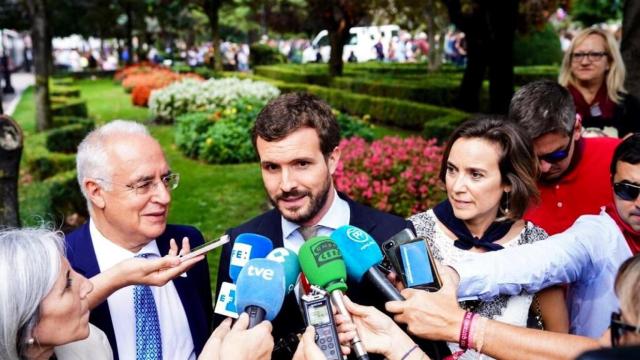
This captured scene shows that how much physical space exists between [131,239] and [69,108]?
54.5 ft

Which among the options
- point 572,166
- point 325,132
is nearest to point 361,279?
point 325,132

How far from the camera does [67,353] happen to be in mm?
2340

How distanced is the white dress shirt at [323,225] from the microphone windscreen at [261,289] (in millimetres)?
646

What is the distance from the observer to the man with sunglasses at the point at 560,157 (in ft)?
11.0

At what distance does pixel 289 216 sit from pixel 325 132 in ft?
1.26

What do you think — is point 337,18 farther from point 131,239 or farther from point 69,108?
point 131,239

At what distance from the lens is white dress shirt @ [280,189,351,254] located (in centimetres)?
275

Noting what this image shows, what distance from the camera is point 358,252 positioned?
221 cm

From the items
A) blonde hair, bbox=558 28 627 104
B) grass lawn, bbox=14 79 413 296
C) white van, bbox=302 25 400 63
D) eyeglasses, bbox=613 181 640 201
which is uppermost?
white van, bbox=302 25 400 63

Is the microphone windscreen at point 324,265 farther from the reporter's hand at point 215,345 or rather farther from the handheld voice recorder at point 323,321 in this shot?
the reporter's hand at point 215,345

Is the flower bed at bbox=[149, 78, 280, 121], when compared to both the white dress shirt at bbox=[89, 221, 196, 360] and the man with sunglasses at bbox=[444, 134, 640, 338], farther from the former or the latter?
the man with sunglasses at bbox=[444, 134, 640, 338]

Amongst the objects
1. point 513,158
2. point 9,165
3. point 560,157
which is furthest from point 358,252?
point 9,165

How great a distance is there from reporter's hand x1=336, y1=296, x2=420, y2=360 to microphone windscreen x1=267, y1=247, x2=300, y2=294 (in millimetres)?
238

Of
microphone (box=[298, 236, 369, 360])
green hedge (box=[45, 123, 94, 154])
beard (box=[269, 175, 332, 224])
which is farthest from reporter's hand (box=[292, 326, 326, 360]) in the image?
green hedge (box=[45, 123, 94, 154])
